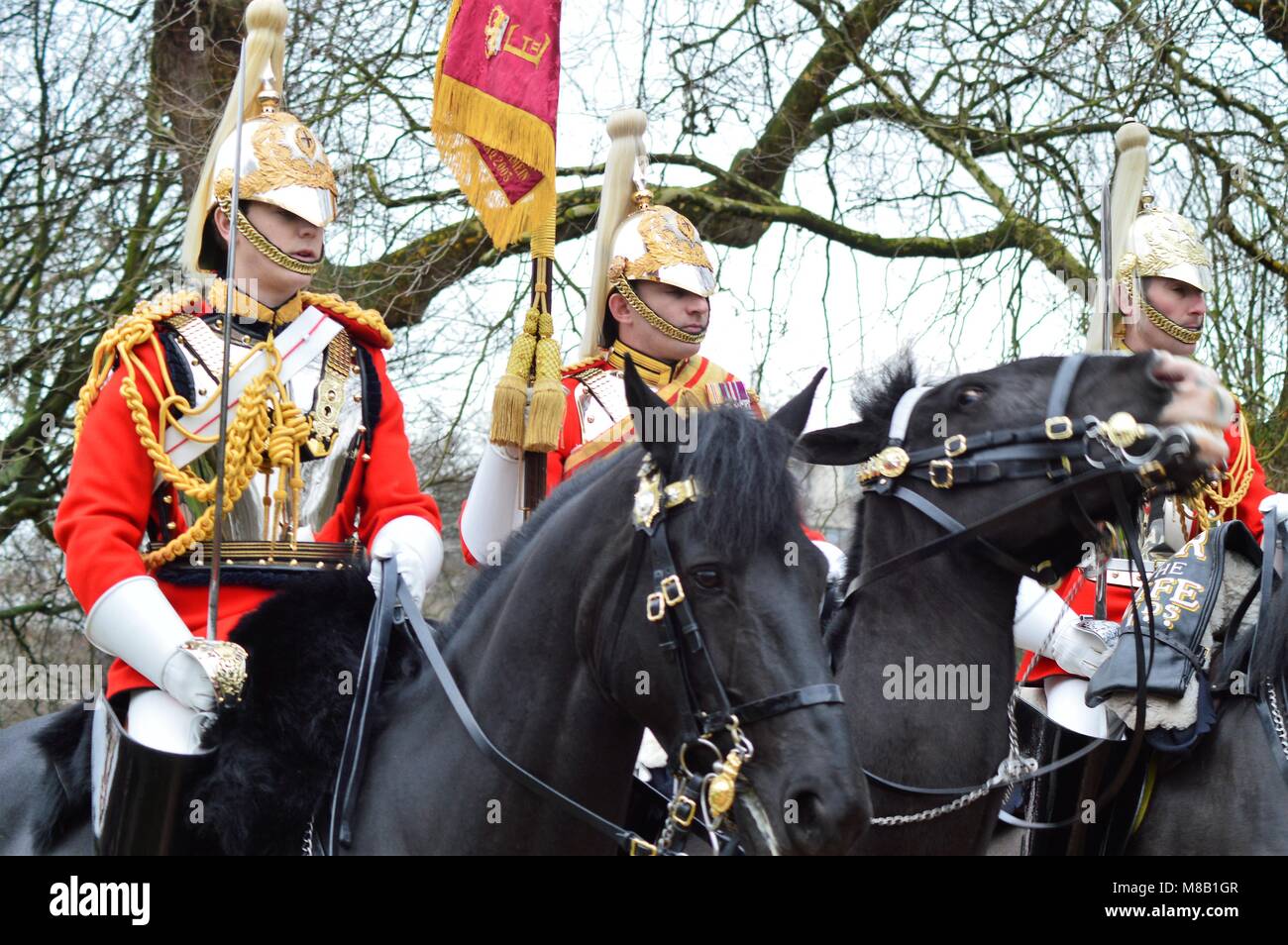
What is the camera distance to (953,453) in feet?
12.7

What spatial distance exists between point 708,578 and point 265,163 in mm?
1689

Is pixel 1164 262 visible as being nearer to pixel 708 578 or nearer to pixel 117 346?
pixel 708 578

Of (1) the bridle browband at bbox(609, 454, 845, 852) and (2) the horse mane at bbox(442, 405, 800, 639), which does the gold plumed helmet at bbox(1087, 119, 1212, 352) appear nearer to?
(2) the horse mane at bbox(442, 405, 800, 639)

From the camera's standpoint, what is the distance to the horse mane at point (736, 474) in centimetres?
271

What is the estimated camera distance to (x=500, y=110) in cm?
447

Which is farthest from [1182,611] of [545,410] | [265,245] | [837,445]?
[265,245]

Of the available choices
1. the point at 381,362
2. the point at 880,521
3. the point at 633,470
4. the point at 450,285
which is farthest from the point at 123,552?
the point at 450,285

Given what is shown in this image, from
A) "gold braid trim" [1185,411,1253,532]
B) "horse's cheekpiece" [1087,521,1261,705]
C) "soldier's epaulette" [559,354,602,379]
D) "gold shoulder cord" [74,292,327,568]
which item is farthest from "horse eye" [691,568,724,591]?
"gold braid trim" [1185,411,1253,532]

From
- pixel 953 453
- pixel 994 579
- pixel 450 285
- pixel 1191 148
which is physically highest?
pixel 1191 148

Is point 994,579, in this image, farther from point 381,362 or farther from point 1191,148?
point 1191,148

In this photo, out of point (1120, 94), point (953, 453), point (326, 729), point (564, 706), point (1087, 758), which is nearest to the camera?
point (564, 706)

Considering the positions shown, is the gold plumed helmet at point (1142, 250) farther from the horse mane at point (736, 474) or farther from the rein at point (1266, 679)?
the horse mane at point (736, 474)

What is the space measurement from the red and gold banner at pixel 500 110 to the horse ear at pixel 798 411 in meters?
1.66

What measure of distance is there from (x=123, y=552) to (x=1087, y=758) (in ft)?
8.56
